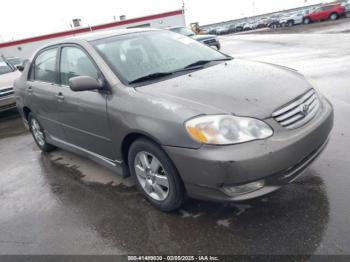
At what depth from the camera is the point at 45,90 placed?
14.8ft

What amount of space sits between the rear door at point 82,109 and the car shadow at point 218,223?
0.64m

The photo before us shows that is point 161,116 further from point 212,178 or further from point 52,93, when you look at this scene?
point 52,93

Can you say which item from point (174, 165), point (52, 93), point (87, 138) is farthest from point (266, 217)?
point (52, 93)

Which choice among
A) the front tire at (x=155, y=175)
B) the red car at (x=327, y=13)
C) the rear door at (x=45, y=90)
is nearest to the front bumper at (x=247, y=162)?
the front tire at (x=155, y=175)

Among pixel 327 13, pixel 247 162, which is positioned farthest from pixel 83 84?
pixel 327 13

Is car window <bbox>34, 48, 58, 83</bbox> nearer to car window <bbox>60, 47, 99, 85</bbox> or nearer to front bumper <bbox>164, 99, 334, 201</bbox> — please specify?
car window <bbox>60, 47, 99, 85</bbox>

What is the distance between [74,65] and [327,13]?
3349 cm

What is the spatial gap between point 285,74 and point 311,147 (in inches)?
36.7

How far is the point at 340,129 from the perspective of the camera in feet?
15.0

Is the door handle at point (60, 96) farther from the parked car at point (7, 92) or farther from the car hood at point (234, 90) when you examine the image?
the parked car at point (7, 92)

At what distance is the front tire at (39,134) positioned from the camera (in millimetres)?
5305

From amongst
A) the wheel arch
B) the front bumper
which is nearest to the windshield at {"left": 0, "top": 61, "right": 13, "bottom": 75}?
the wheel arch

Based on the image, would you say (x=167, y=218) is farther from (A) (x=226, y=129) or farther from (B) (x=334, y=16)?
(B) (x=334, y=16)

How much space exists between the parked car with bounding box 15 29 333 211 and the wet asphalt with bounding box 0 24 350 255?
29 centimetres
